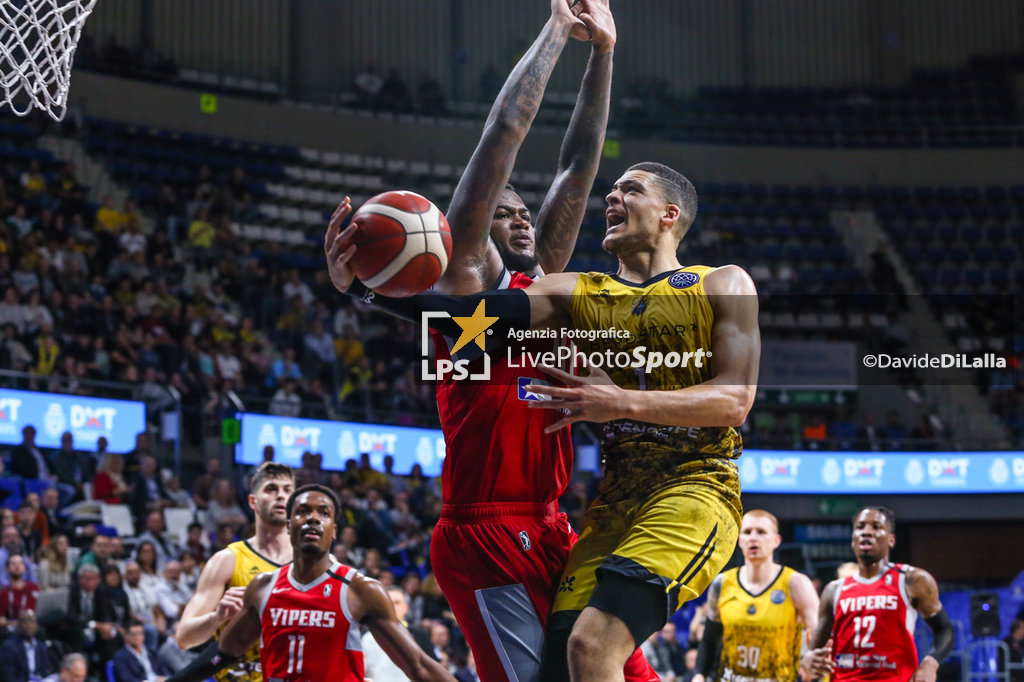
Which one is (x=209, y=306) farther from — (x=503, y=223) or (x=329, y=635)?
(x=503, y=223)

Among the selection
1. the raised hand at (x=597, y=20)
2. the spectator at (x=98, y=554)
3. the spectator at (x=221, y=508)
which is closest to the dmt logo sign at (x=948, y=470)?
the spectator at (x=221, y=508)

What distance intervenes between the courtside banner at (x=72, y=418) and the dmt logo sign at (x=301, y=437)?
172 centimetres

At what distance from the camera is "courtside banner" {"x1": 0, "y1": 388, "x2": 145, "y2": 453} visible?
11.5m

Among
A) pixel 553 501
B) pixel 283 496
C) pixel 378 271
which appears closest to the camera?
pixel 378 271

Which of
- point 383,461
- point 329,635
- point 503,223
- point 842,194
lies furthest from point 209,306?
point 842,194

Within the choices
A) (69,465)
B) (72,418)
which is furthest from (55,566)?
(72,418)

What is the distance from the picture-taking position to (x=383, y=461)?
1499 cm

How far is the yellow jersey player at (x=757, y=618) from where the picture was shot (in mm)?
7840

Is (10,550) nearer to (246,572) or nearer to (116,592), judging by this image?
(116,592)

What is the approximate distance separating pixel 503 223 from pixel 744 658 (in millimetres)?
4446

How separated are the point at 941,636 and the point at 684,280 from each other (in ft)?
15.3

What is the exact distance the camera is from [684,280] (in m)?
3.97

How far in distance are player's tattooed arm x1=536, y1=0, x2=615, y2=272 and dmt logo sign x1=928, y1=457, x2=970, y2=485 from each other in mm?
15180

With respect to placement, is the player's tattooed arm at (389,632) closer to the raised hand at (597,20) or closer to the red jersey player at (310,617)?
the red jersey player at (310,617)
